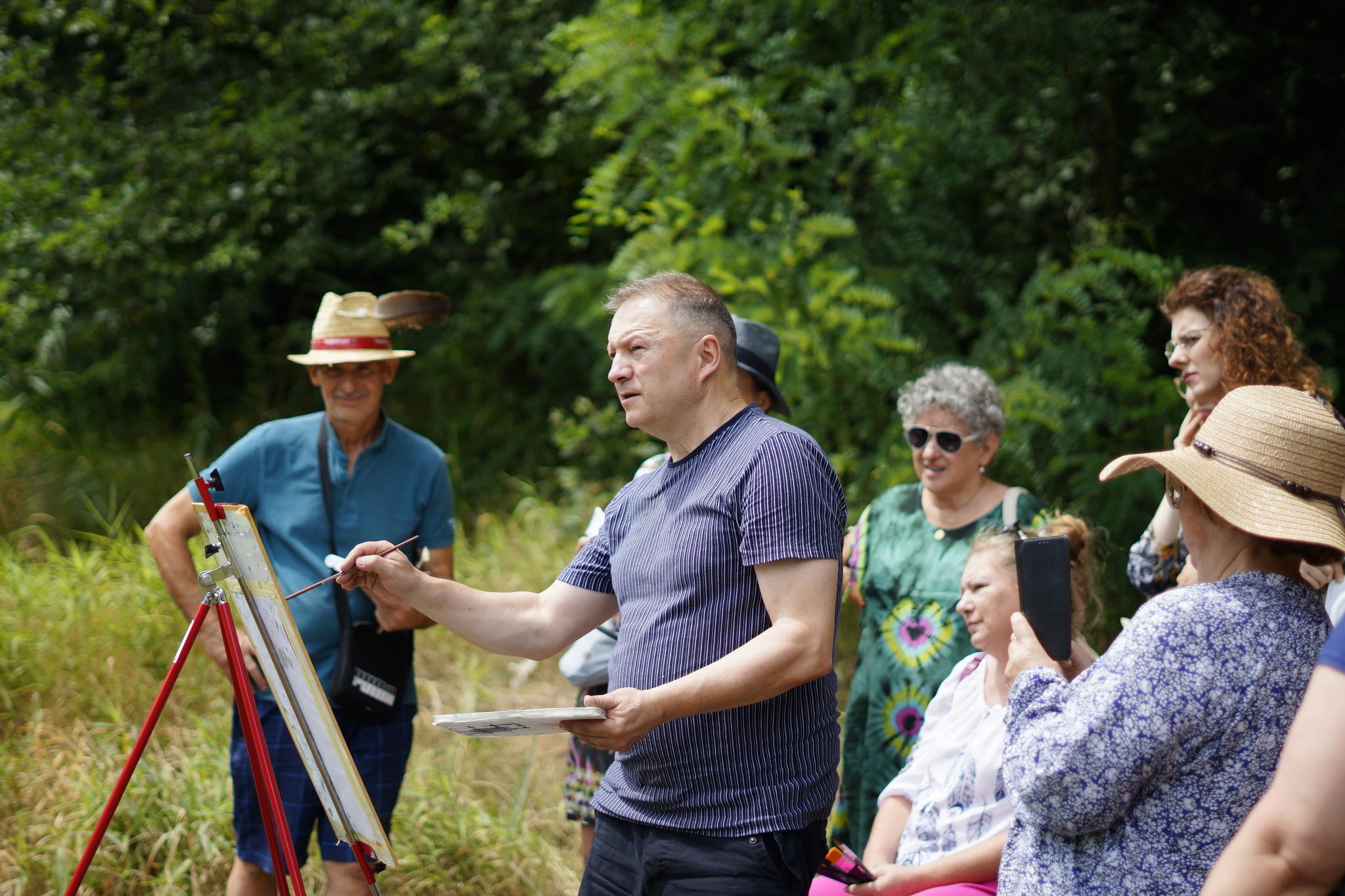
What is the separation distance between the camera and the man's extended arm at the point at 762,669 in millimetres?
1878

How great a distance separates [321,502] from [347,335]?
1.76 ft

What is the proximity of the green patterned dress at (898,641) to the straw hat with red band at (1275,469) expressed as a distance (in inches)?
54.5

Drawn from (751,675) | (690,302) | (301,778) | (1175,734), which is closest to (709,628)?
(751,675)

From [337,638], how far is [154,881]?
143 cm

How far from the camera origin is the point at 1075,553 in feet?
9.48

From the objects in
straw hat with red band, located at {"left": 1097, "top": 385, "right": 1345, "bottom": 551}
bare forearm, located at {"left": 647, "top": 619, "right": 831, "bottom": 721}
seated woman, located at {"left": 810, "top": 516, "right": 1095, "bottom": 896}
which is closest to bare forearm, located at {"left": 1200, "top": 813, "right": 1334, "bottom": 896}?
straw hat with red band, located at {"left": 1097, "top": 385, "right": 1345, "bottom": 551}

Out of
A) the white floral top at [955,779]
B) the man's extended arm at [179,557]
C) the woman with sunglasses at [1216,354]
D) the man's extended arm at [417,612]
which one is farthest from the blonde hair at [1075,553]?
the man's extended arm at [179,557]

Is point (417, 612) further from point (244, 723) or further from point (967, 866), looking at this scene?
point (967, 866)

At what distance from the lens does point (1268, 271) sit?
5434 mm

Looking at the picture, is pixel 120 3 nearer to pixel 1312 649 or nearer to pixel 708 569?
pixel 708 569

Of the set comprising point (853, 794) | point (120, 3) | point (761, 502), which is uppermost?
point (120, 3)

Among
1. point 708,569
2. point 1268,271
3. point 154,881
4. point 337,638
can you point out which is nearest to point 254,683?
point 337,638

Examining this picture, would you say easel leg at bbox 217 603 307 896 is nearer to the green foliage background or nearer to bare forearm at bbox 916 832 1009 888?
bare forearm at bbox 916 832 1009 888

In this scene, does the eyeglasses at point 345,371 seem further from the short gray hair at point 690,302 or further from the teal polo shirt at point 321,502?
the short gray hair at point 690,302
